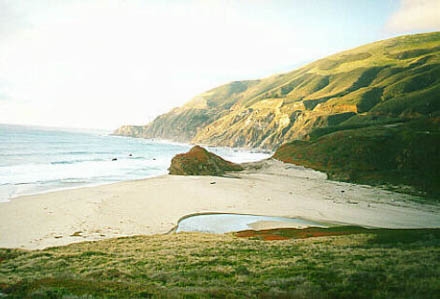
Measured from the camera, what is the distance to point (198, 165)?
57.0 meters

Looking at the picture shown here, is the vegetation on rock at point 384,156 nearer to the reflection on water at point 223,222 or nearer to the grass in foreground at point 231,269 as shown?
the reflection on water at point 223,222

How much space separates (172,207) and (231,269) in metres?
20.8

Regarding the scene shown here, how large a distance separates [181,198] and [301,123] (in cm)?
10347

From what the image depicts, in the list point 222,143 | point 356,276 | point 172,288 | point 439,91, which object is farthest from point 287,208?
point 222,143

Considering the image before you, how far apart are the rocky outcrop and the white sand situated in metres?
8.87

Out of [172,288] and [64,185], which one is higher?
[172,288]

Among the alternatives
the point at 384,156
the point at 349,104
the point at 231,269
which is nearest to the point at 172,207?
the point at 231,269

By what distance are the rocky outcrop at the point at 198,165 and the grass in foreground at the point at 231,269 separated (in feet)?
124

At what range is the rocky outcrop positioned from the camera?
184ft

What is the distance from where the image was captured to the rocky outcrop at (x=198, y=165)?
5609 centimetres

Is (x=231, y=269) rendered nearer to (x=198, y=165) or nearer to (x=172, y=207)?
(x=172, y=207)

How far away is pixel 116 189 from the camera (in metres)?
38.9

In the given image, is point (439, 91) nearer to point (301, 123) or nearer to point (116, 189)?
point (301, 123)

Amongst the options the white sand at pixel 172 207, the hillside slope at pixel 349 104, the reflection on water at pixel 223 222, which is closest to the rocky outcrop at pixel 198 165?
the white sand at pixel 172 207
